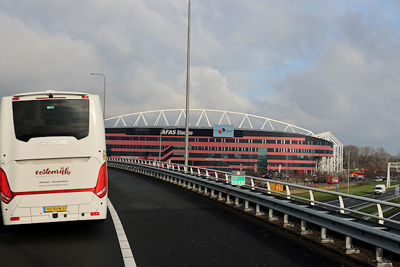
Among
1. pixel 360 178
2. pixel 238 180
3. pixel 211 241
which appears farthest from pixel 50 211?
pixel 360 178

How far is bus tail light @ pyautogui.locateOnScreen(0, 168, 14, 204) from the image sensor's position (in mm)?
8000

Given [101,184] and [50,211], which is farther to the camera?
[101,184]

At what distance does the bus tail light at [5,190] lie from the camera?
800cm

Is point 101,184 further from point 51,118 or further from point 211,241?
point 211,241

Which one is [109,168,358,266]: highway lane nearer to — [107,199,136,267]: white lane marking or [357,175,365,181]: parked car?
[107,199,136,267]: white lane marking

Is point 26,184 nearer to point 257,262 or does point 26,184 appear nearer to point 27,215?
point 27,215

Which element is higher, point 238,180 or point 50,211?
point 238,180

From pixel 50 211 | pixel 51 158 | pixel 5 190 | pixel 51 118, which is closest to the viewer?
pixel 5 190

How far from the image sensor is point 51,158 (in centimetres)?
826

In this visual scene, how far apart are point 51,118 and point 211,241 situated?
443 centimetres

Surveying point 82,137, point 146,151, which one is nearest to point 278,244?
point 82,137

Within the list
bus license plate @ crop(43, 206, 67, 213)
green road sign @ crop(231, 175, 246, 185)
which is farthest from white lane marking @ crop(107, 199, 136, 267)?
green road sign @ crop(231, 175, 246, 185)

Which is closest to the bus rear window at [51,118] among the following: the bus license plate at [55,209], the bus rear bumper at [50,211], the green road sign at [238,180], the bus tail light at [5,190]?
the bus tail light at [5,190]

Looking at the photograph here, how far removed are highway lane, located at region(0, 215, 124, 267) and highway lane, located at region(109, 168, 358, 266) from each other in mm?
502
